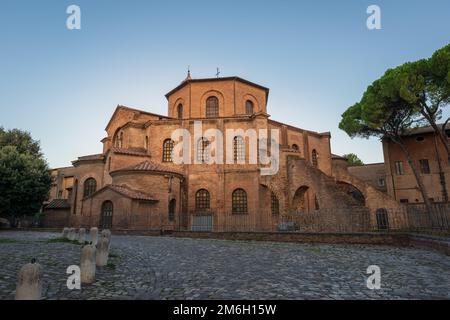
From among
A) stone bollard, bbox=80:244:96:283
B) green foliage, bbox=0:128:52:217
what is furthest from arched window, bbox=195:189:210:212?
stone bollard, bbox=80:244:96:283

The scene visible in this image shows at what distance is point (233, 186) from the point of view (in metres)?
23.3

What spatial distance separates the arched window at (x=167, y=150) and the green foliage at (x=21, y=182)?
436 inches

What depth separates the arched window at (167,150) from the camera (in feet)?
81.9

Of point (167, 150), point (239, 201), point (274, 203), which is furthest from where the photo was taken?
point (167, 150)

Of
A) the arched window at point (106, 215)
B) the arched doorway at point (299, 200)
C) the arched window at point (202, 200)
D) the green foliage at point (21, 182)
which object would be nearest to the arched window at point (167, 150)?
the arched window at point (202, 200)

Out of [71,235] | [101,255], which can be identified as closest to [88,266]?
[101,255]

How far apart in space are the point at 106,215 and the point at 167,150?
779cm

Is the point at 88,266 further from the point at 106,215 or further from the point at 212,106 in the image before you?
the point at 212,106

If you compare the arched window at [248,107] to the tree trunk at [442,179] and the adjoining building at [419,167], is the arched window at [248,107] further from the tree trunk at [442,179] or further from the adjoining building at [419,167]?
the tree trunk at [442,179]

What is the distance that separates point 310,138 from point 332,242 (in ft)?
57.4

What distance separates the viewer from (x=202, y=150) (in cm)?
2469

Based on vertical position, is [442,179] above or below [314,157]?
below
